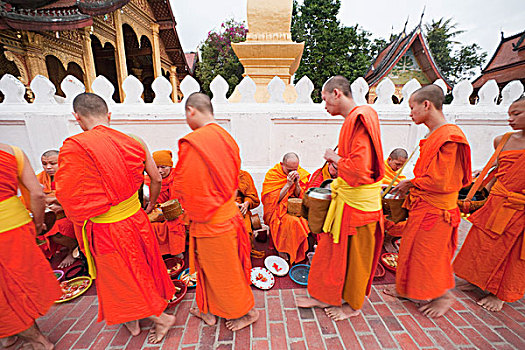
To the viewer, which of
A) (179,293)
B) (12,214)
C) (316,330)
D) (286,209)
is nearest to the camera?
(12,214)

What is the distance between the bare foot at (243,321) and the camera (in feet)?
7.25

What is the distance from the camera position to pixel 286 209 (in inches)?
136

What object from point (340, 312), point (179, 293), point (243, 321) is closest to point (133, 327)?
point (179, 293)

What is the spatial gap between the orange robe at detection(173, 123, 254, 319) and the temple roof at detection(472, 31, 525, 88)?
18130mm

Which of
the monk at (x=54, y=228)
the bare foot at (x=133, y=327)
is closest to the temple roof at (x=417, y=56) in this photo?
the monk at (x=54, y=228)

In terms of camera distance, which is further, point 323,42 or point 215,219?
point 323,42

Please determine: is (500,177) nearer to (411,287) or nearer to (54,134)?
(411,287)

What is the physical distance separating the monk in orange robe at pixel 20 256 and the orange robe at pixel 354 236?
258cm

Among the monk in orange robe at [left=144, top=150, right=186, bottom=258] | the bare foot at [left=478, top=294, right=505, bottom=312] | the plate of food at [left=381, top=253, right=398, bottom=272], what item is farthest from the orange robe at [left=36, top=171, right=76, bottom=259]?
the bare foot at [left=478, top=294, right=505, bottom=312]

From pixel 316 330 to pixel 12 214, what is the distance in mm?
2856

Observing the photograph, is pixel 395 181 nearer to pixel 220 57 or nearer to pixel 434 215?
pixel 434 215

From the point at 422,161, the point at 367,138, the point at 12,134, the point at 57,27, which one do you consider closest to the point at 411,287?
the point at 422,161

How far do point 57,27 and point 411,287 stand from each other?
9.69 m

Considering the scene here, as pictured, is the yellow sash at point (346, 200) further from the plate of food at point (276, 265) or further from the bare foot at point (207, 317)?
the bare foot at point (207, 317)
